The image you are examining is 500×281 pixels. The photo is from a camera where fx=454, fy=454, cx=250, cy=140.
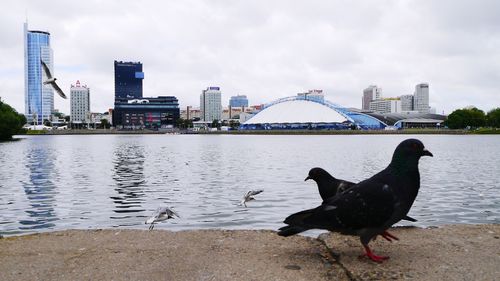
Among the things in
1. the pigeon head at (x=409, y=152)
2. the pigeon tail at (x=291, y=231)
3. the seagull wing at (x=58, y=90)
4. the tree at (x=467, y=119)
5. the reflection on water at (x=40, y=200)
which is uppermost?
the tree at (x=467, y=119)

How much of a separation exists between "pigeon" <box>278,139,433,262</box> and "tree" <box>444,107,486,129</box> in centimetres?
19200

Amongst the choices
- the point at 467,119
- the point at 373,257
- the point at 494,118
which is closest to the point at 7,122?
the point at 373,257

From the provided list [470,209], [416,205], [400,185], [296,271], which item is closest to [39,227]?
[296,271]

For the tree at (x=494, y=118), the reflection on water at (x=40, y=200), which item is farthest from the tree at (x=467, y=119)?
the reflection on water at (x=40, y=200)

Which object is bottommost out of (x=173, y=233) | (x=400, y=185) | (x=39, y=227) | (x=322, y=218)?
(x=39, y=227)

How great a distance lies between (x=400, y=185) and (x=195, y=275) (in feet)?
8.62

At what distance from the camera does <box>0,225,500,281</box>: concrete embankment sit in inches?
205

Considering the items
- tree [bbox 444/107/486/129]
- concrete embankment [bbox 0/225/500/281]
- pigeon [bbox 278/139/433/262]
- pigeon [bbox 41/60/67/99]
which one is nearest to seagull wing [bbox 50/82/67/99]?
pigeon [bbox 41/60/67/99]

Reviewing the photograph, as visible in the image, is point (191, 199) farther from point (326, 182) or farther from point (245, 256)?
point (245, 256)

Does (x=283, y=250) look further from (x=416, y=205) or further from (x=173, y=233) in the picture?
(x=416, y=205)

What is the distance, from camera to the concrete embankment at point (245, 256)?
17.1 feet

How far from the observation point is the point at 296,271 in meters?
5.28

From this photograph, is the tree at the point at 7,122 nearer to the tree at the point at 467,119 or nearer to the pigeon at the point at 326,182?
the pigeon at the point at 326,182

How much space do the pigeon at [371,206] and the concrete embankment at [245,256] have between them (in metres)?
0.49
